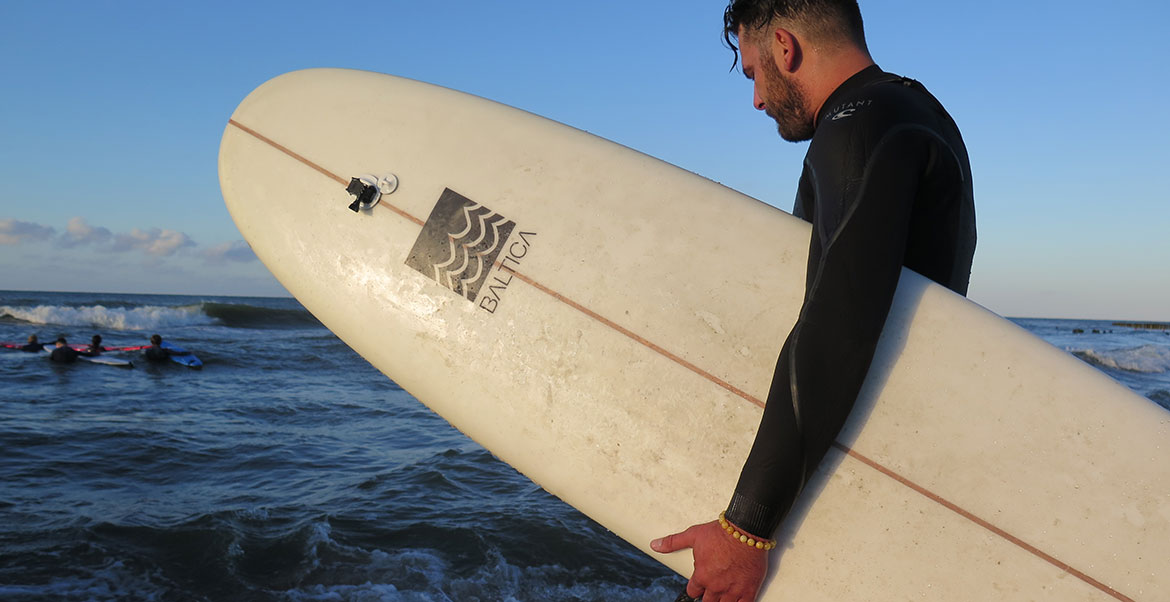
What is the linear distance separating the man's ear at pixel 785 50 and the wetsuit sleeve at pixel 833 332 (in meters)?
0.45

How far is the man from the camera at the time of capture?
4.07 ft

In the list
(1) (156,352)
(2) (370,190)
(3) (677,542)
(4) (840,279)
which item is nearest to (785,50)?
(4) (840,279)

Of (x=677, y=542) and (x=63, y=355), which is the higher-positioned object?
(x=677, y=542)

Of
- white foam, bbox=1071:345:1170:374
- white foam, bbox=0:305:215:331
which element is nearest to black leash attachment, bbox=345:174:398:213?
white foam, bbox=1071:345:1170:374

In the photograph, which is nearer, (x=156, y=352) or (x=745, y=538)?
(x=745, y=538)

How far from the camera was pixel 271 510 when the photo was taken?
13.4 feet

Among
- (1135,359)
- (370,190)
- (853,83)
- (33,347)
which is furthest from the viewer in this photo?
(1135,359)

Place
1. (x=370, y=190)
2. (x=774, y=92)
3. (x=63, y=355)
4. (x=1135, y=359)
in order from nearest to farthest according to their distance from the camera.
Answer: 1. (x=774, y=92)
2. (x=370, y=190)
3. (x=63, y=355)
4. (x=1135, y=359)

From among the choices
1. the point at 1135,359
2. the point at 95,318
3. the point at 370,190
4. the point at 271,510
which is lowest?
the point at 95,318

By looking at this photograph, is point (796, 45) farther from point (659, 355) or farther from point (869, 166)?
point (659, 355)

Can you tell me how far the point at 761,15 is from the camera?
1.65m

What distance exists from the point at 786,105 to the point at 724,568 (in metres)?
1.17

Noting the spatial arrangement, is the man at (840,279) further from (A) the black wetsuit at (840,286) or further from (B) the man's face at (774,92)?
(B) the man's face at (774,92)

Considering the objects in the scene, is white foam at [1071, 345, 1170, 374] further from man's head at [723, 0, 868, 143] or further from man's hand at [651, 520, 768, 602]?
man's hand at [651, 520, 768, 602]
